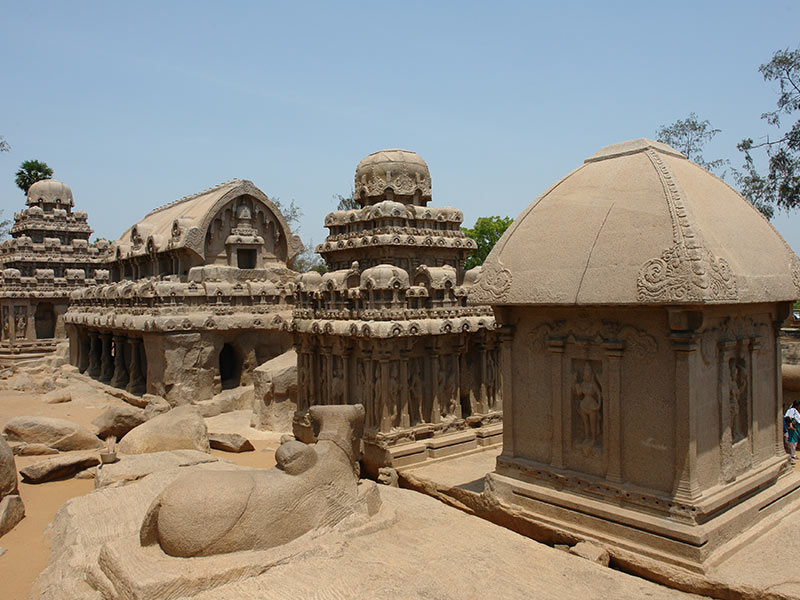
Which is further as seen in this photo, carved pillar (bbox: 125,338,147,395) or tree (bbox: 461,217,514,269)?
tree (bbox: 461,217,514,269)

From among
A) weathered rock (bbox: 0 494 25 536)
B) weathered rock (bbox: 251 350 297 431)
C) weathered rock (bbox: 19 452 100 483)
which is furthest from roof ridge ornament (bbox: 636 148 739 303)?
weathered rock (bbox: 251 350 297 431)

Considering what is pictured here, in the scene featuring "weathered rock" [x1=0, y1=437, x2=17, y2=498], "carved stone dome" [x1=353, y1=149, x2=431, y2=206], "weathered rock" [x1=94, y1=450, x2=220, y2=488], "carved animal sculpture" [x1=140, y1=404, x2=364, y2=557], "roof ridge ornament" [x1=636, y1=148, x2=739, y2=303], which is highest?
"carved stone dome" [x1=353, y1=149, x2=431, y2=206]

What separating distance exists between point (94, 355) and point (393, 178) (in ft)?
56.3

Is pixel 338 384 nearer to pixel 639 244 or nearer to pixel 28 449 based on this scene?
pixel 28 449

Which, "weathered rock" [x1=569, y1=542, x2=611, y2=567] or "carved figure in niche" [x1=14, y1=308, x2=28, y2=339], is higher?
"carved figure in niche" [x1=14, y1=308, x2=28, y2=339]

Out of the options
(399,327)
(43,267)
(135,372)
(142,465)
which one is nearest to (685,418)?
(399,327)

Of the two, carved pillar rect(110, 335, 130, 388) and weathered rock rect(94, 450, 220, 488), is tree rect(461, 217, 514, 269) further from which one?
weathered rock rect(94, 450, 220, 488)

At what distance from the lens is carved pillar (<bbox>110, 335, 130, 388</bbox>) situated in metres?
21.6

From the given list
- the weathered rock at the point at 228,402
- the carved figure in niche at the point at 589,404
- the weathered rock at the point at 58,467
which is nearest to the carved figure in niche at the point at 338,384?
the weathered rock at the point at 58,467

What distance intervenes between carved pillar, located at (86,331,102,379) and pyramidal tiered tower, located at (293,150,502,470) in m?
14.2

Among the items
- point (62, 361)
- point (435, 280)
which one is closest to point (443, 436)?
point (435, 280)

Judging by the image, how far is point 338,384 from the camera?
12.7 m

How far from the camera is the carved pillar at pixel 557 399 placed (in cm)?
778

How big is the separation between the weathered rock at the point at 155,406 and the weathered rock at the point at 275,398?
2.67 m
